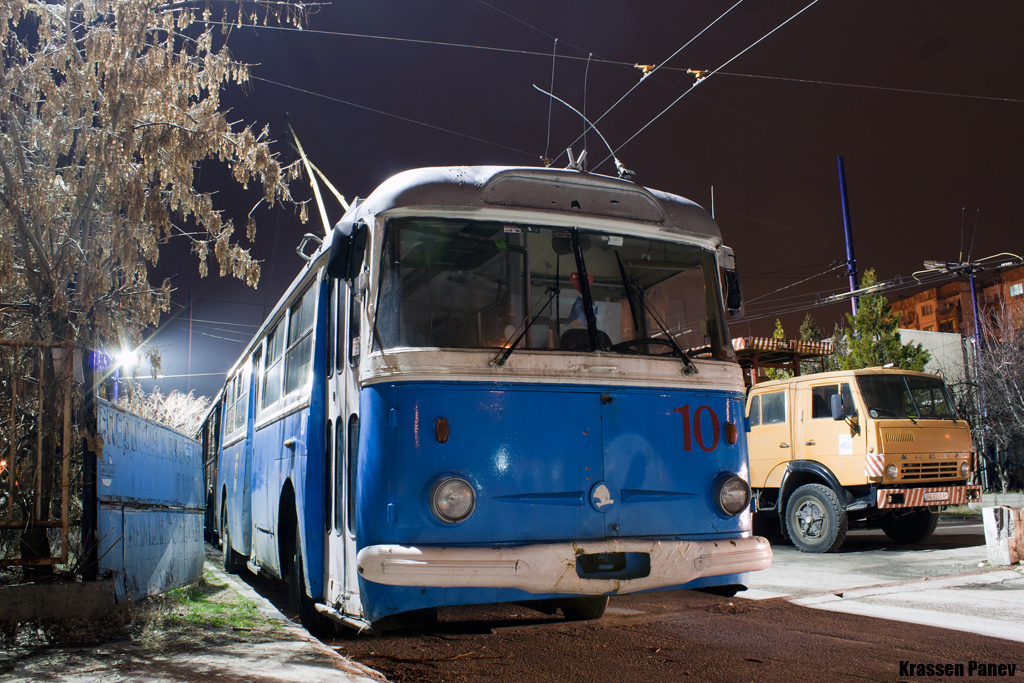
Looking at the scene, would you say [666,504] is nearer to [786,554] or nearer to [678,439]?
[678,439]

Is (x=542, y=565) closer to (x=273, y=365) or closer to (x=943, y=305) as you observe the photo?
(x=273, y=365)

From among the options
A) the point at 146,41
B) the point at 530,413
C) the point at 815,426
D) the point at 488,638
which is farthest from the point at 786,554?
the point at 146,41

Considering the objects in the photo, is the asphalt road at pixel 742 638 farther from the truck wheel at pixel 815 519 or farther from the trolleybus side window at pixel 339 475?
the truck wheel at pixel 815 519

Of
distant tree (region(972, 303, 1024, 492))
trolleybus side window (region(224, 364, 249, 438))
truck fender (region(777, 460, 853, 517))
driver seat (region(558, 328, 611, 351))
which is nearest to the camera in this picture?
driver seat (region(558, 328, 611, 351))

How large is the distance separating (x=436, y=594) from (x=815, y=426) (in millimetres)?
8454

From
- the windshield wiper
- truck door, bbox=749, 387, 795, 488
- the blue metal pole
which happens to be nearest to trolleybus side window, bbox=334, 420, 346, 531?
the windshield wiper

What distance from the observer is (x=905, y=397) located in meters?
11.0

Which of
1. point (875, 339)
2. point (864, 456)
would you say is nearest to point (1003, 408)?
point (875, 339)

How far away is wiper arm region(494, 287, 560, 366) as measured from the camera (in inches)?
187

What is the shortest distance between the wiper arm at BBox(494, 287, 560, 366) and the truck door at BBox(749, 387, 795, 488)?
7.93 m

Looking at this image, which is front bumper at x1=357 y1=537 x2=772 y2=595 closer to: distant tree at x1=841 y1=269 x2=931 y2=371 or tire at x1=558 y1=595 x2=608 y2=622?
tire at x1=558 y1=595 x2=608 y2=622

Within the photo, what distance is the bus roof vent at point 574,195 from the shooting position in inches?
199

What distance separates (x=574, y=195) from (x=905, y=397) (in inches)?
310

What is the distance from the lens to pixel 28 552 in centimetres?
635
